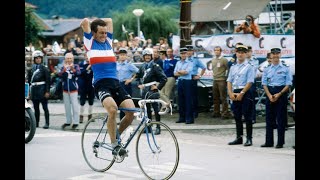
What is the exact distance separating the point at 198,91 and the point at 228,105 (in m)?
1.16

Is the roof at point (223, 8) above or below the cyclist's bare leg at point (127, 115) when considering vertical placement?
above

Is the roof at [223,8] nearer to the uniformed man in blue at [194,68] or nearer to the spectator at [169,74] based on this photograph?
the uniformed man in blue at [194,68]

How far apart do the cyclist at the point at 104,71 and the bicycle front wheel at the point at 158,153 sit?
32 centimetres

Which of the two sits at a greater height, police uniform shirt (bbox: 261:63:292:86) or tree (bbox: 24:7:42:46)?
tree (bbox: 24:7:42:46)

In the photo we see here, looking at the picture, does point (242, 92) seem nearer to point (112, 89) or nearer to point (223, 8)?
point (112, 89)

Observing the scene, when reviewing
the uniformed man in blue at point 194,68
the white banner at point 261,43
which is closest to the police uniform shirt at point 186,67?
the uniformed man in blue at point 194,68

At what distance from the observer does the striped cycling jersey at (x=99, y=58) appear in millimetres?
8367

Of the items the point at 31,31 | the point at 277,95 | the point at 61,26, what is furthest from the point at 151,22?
the point at 277,95

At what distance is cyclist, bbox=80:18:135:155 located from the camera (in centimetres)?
832

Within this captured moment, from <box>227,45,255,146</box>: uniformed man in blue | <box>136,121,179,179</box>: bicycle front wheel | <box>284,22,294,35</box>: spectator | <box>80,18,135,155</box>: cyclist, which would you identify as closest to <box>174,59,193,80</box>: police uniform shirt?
<box>227,45,255,146</box>: uniformed man in blue

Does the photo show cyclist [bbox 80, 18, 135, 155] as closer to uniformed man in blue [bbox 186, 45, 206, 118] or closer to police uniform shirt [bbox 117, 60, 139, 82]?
police uniform shirt [bbox 117, 60, 139, 82]

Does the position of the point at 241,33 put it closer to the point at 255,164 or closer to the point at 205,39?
the point at 205,39
